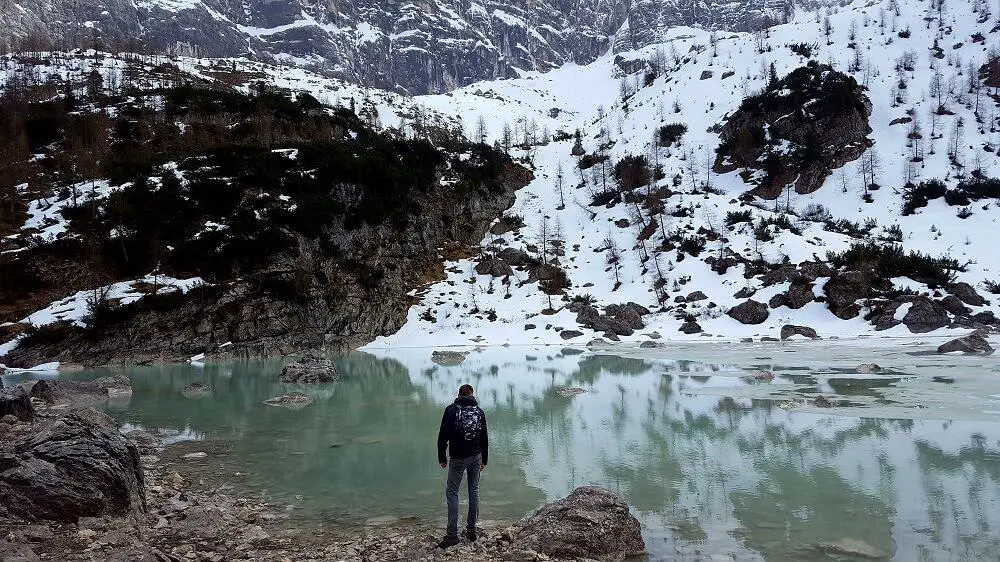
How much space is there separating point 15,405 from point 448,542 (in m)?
13.2

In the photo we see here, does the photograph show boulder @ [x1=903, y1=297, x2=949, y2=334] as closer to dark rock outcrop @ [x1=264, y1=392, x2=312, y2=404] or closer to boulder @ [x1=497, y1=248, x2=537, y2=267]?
boulder @ [x1=497, y1=248, x2=537, y2=267]

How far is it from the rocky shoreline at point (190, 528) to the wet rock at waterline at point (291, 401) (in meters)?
9.93

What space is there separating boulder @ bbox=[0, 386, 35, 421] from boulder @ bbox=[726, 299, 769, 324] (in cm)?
4196

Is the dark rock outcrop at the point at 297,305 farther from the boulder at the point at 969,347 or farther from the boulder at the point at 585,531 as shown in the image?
the boulder at the point at 969,347

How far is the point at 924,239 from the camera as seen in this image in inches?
1884

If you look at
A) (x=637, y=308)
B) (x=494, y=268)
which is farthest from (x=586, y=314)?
(x=494, y=268)

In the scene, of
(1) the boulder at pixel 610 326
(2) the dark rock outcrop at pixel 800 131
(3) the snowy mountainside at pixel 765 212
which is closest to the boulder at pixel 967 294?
(3) the snowy mountainside at pixel 765 212

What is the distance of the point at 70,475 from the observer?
6.59m

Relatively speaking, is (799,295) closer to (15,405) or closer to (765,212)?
(765,212)

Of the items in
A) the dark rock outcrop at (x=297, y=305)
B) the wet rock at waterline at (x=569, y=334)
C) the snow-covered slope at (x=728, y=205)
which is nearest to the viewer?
the dark rock outcrop at (x=297, y=305)

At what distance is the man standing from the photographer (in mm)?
6375

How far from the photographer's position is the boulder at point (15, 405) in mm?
12516

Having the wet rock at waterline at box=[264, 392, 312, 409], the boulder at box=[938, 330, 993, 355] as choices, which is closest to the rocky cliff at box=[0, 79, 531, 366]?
the wet rock at waterline at box=[264, 392, 312, 409]

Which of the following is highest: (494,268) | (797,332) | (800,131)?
(800,131)
